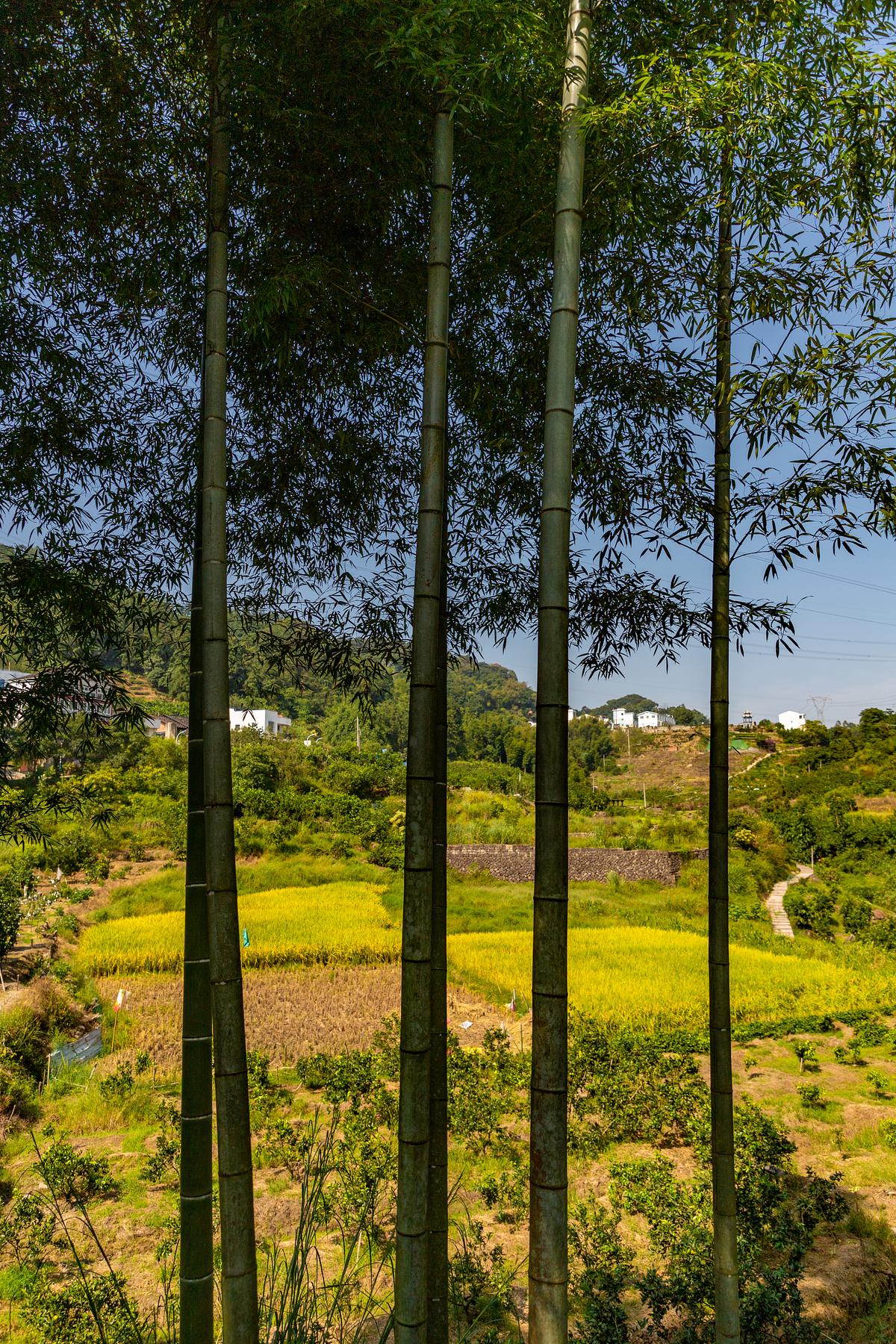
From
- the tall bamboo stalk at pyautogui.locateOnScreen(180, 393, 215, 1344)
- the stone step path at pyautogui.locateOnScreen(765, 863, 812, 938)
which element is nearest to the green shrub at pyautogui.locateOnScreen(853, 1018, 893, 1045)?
the stone step path at pyautogui.locateOnScreen(765, 863, 812, 938)

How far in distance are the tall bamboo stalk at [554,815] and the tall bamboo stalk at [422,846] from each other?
26cm

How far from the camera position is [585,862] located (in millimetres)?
18922

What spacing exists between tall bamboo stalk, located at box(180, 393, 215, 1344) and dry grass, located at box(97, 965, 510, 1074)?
19.9 ft

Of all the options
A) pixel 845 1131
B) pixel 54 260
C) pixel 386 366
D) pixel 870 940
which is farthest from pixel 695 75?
pixel 870 940

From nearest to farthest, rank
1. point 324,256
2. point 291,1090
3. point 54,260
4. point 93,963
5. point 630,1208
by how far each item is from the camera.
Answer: point 324,256
point 54,260
point 630,1208
point 291,1090
point 93,963

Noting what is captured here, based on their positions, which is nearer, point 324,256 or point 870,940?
point 324,256

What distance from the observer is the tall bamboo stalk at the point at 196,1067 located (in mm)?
2295

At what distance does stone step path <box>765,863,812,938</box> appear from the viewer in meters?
15.2

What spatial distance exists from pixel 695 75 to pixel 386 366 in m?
1.49

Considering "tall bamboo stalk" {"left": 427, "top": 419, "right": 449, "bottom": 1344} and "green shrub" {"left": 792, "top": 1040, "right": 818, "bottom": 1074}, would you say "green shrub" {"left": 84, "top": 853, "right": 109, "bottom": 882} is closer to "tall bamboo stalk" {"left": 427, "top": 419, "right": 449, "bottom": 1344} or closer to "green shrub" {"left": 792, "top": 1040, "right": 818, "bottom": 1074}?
"green shrub" {"left": 792, "top": 1040, "right": 818, "bottom": 1074}

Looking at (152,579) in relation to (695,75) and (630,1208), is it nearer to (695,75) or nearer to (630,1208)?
(695,75)

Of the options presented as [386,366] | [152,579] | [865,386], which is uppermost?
[386,366]

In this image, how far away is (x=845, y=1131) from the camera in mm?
6508

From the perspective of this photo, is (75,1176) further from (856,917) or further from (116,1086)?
(856,917)
